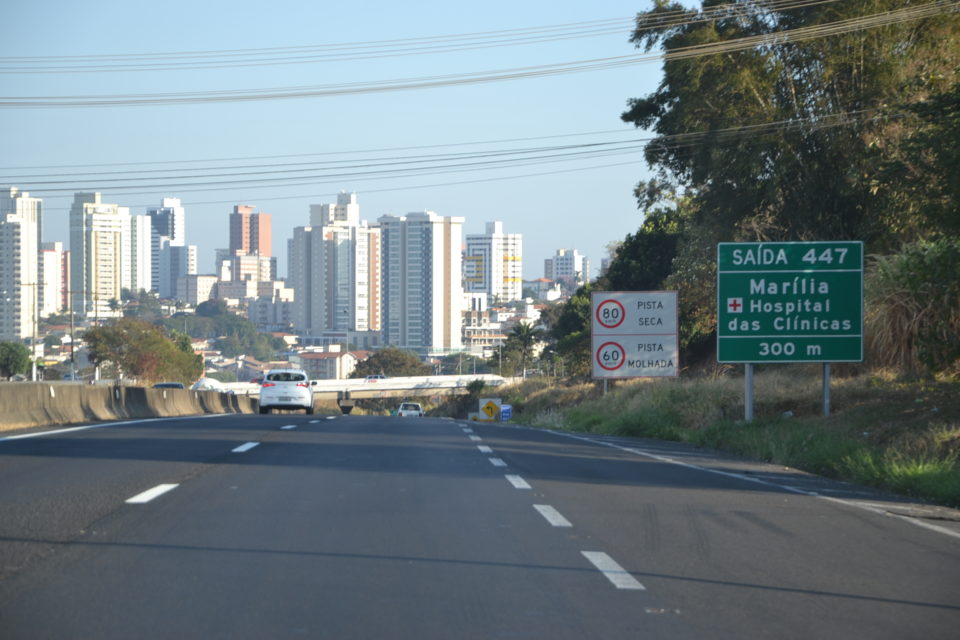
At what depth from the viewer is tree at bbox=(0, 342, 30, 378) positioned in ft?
307

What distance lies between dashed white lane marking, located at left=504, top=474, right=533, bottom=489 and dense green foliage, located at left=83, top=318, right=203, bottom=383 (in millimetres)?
81928

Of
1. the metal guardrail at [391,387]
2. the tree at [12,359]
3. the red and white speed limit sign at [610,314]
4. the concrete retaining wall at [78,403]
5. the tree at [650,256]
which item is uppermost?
the tree at [650,256]

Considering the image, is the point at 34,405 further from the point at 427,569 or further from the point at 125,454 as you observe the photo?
the point at 427,569

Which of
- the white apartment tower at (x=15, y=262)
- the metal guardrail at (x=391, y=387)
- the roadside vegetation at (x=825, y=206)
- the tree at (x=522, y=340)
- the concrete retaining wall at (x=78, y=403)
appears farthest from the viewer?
the white apartment tower at (x=15, y=262)

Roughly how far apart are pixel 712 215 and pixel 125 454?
77.7ft

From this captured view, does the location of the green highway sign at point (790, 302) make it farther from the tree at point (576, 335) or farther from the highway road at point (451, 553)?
the tree at point (576, 335)

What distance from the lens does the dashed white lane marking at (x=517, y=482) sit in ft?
39.5

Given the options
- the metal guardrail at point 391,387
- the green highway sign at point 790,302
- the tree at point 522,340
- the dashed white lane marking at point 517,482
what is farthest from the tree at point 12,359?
the dashed white lane marking at point 517,482

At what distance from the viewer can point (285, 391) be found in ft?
124

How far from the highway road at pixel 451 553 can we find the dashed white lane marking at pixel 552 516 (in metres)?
0.03

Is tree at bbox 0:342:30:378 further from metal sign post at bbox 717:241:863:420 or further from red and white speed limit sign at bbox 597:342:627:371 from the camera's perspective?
metal sign post at bbox 717:241:863:420

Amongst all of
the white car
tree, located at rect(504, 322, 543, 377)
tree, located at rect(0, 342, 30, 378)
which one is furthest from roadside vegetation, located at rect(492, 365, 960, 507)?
tree, located at rect(504, 322, 543, 377)

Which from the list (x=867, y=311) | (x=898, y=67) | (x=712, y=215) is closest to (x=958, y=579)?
(x=867, y=311)

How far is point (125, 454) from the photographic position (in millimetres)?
14617
